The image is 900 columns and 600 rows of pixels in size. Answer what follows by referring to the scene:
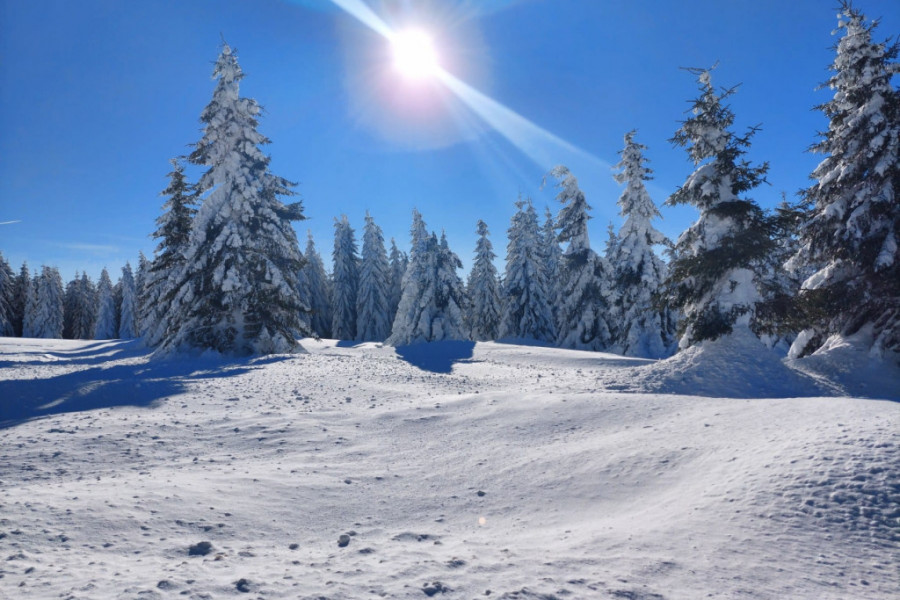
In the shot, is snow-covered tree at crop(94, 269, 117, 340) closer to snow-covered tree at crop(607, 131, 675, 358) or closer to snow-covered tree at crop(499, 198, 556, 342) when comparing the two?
snow-covered tree at crop(499, 198, 556, 342)

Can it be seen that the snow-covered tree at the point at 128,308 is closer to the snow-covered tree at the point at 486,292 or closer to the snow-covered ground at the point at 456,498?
the snow-covered tree at the point at 486,292

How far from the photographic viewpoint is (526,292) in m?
36.9

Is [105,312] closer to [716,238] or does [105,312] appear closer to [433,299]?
[433,299]

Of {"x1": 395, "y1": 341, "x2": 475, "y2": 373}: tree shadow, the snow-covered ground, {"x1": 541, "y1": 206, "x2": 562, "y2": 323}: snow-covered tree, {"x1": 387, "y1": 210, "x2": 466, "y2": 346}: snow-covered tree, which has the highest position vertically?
{"x1": 541, "y1": 206, "x2": 562, "y2": 323}: snow-covered tree

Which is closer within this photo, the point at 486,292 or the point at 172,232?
the point at 172,232

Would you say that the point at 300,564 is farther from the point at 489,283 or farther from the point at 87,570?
the point at 489,283

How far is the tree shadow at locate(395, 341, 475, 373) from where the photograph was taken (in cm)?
1891

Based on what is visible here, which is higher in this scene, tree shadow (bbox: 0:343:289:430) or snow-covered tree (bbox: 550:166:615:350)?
snow-covered tree (bbox: 550:166:615:350)

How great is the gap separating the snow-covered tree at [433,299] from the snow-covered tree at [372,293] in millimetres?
16106

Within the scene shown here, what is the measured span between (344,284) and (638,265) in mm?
34685

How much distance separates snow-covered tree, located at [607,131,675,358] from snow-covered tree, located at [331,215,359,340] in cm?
3339

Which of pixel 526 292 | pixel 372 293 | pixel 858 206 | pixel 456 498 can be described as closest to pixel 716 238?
pixel 858 206

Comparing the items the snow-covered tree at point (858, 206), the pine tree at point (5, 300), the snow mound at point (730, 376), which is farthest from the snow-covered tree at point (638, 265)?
the pine tree at point (5, 300)

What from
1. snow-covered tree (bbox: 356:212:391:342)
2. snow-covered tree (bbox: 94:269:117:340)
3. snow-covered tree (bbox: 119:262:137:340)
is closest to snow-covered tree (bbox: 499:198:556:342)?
snow-covered tree (bbox: 356:212:391:342)
